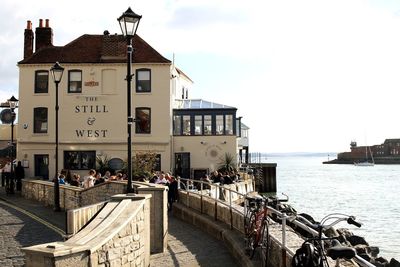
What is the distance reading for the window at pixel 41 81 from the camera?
123 feet

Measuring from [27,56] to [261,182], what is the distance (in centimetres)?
2569

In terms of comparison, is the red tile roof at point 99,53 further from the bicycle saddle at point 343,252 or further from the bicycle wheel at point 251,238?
the bicycle saddle at point 343,252

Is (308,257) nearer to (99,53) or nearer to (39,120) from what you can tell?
(99,53)

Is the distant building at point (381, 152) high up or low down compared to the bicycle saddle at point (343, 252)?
up

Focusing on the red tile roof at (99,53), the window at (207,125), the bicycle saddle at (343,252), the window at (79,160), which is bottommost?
the bicycle saddle at (343,252)

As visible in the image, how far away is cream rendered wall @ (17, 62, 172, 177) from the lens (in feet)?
121

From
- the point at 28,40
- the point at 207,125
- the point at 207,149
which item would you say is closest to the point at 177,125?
the point at 207,125

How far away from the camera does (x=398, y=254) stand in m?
27.0

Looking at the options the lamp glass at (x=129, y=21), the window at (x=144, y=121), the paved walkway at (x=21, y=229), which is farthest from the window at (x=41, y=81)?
the lamp glass at (x=129, y=21)

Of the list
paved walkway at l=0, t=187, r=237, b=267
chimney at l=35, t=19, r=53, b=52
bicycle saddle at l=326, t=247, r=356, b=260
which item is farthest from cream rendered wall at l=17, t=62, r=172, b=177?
bicycle saddle at l=326, t=247, r=356, b=260

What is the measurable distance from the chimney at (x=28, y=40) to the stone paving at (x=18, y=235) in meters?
22.5

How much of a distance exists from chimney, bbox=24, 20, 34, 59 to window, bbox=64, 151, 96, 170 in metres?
8.07

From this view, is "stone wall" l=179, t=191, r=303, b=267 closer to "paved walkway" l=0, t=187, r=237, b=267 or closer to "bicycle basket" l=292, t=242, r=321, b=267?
"paved walkway" l=0, t=187, r=237, b=267

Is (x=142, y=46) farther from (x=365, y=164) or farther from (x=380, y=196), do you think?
(x=365, y=164)
